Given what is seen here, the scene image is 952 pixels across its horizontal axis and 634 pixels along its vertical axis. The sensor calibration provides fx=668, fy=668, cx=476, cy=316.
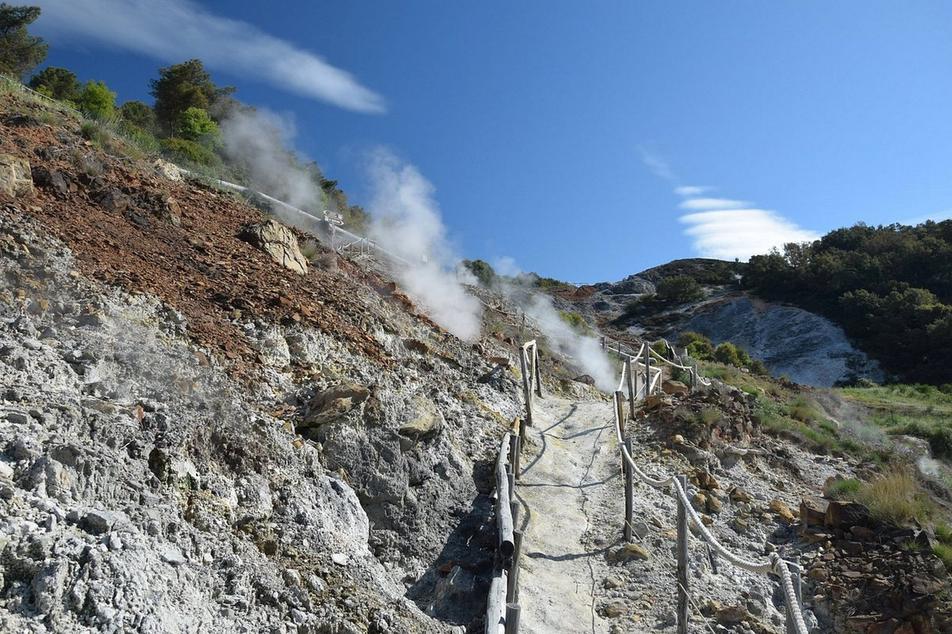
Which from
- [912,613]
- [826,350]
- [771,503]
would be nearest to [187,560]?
[912,613]

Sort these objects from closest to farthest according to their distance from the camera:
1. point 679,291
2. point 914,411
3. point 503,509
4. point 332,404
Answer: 1. point 503,509
2. point 332,404
3. point 914,411
4. point 679,291

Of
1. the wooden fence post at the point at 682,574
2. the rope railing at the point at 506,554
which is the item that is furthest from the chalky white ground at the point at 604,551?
the rope railing at the point at 506,554

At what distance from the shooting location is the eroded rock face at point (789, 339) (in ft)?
110

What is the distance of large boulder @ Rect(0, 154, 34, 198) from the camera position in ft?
24.9

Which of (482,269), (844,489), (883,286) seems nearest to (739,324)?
(883,286)

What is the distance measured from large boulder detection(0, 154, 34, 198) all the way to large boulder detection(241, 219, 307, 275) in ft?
10.7

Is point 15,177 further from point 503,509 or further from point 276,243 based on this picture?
point 503,509

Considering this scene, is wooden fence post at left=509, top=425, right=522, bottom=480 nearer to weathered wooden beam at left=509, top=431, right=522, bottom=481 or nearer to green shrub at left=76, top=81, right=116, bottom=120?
weathered wooden beam at left=509, top=431, right=522, bottom=481

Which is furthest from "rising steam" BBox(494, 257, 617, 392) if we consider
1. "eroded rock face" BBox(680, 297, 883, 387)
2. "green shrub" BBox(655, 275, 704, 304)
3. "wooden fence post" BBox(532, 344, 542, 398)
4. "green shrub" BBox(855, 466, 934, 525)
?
"green shrub" BBox(655, 275, 704, 304)

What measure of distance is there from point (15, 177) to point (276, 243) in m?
3.83

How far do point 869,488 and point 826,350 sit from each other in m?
29.9

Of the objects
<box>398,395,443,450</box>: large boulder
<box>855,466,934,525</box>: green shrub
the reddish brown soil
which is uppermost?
the reddish brown soil

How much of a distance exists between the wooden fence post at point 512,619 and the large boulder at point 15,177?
6.99 meters

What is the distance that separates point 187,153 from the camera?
19203mm
